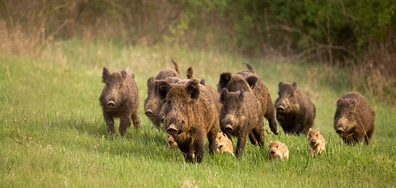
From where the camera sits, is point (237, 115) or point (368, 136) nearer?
point (237, 115)

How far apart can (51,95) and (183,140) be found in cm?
633

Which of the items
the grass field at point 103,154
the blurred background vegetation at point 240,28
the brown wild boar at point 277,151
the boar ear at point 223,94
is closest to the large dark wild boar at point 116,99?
the grass field at point 103,154

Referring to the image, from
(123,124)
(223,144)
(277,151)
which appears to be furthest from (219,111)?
(123,124)

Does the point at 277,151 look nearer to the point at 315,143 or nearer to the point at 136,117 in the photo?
the point at 315,143

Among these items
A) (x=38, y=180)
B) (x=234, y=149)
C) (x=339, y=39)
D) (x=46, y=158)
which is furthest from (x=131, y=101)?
(x=339, y=39)

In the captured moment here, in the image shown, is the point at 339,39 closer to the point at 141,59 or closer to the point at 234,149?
the point at 141,59

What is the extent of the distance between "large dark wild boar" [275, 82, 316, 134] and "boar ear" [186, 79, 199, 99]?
428 cm

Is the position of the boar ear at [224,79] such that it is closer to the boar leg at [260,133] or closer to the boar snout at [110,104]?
the boar leg at [260,133]

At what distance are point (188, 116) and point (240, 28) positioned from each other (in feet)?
75.8

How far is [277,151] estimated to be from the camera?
7469 mm

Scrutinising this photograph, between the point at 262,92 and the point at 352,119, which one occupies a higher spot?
the point at 262,92

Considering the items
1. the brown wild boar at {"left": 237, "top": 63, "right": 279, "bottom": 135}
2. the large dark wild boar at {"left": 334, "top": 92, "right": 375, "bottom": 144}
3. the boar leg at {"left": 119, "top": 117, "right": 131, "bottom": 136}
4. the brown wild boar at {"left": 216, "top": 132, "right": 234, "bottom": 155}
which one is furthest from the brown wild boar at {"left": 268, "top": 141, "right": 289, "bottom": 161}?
the boar leg at {"left": 119, "top": 117, "right": 131, "bottom": 136}

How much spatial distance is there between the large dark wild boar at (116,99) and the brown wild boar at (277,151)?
3035mm

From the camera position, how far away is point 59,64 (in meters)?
15.2
